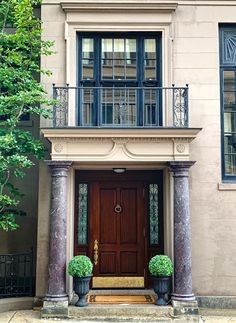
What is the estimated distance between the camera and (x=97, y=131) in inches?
351

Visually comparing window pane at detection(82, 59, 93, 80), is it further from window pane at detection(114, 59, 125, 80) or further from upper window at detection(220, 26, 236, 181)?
upper window at detection(220, 26, 236, 181)

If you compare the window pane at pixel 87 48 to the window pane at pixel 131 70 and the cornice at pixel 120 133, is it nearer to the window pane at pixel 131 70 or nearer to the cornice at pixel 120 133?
the window pane at pixel 131 70

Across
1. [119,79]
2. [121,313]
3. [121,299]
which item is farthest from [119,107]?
[121,313]

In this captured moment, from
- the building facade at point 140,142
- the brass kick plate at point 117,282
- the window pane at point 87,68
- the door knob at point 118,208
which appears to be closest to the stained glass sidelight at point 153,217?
the building facade at point 140,142

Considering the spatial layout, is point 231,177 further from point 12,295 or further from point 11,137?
point 12,295

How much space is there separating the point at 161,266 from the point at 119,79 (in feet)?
14.8

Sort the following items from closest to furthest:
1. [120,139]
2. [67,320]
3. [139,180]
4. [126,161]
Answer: [67,320]
[120,139]
[126,161]
[139,180]

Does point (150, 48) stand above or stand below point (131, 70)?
above

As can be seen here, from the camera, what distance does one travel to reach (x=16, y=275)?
10211mm

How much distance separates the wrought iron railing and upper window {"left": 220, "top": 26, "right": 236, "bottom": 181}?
5421 mm

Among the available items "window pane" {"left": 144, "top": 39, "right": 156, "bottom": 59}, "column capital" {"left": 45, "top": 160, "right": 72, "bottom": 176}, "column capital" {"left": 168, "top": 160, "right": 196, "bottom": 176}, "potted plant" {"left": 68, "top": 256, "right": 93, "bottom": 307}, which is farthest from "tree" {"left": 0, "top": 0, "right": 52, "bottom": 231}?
"column capital" {"left": 168, "top": 160, "right": 196, "bottom": 176}

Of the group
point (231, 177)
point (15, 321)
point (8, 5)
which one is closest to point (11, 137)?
point (8, 5)

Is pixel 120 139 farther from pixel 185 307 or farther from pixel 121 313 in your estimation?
pixel 185 307

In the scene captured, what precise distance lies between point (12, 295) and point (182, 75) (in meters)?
6.53
